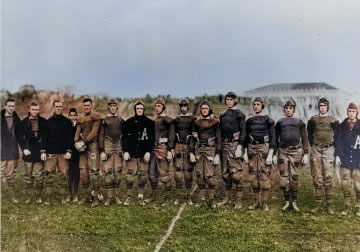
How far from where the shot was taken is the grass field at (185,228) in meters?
5.34

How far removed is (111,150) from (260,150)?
2.23m

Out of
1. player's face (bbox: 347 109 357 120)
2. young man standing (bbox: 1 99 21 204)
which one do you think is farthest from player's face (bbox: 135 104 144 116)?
player's face (bbox: 347 109 357 120)

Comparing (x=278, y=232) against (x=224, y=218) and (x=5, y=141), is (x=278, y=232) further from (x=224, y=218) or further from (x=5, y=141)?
(x=5, y=141)

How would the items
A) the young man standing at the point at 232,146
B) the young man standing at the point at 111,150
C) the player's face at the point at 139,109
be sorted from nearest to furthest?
the young man standing at the point at 232,146
the player's face at the point at 139,109
the young man standing at the point at 111,150

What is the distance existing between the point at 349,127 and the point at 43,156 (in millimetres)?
4567

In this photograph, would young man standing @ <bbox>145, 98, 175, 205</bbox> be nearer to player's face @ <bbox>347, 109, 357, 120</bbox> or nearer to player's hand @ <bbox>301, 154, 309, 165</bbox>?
player's hand @ <bbox>301, 154, 309, 165</bbox>

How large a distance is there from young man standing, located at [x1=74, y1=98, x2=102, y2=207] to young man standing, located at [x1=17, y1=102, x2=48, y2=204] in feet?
1.89

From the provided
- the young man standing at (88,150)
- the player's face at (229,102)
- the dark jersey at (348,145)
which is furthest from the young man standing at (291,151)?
the young man standing at (88,150)

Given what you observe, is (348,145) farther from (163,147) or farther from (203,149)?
(163,147)

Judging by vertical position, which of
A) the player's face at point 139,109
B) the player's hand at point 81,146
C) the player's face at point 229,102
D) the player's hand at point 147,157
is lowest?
the player's hand at point 147,157

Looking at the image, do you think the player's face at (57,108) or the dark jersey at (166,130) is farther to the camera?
the player's face at (57,108)

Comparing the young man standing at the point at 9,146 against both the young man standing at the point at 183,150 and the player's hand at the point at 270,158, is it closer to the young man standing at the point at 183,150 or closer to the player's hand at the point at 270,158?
the young man standing at the point at 183,150

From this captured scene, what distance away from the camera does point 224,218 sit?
563 centimetres

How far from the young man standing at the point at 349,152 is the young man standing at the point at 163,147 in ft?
7.92
